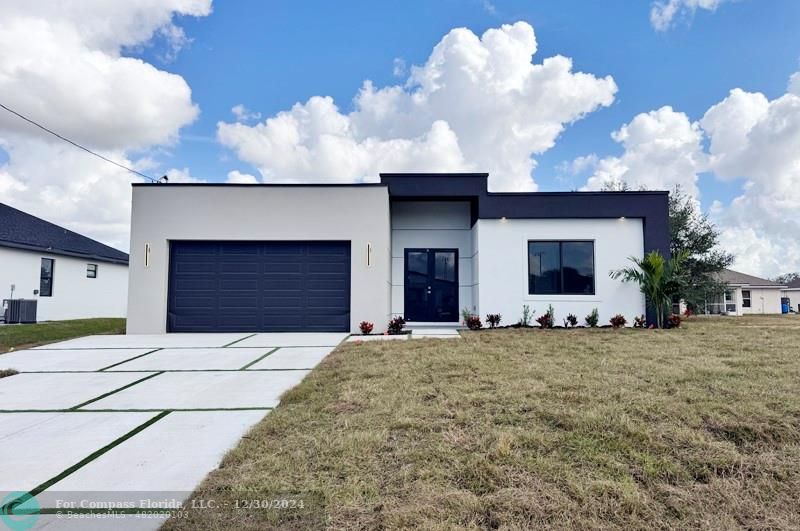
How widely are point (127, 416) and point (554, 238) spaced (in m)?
9.47

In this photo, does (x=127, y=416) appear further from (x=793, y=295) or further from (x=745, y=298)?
(x=793, y=295)

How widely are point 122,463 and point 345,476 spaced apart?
149cm

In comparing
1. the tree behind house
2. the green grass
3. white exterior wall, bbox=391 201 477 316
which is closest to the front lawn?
white exterior wall, bbox=391 201 477 316

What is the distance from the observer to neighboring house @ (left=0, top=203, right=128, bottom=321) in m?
13.5

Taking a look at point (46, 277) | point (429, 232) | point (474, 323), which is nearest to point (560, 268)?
point (474, 323)

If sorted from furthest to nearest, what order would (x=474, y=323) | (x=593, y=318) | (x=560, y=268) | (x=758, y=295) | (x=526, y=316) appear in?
(x=758, y=295), (x=560, y=268), (x=526, y=316), (x=593, y=318), (x=474, y=323)

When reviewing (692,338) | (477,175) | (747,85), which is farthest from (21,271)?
(747,85)

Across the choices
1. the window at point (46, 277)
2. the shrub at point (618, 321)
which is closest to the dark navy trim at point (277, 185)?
the shrub at point (618, 321)

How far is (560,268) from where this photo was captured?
1018cm

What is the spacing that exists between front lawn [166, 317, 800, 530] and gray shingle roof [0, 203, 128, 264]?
1508cm

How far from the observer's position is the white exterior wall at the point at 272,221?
958 centimetres

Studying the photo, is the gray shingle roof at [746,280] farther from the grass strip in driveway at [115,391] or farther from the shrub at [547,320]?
the grass strip in driveway at [115,391]

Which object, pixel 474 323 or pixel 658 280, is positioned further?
pixel 474 323

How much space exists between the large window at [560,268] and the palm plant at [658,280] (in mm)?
968
